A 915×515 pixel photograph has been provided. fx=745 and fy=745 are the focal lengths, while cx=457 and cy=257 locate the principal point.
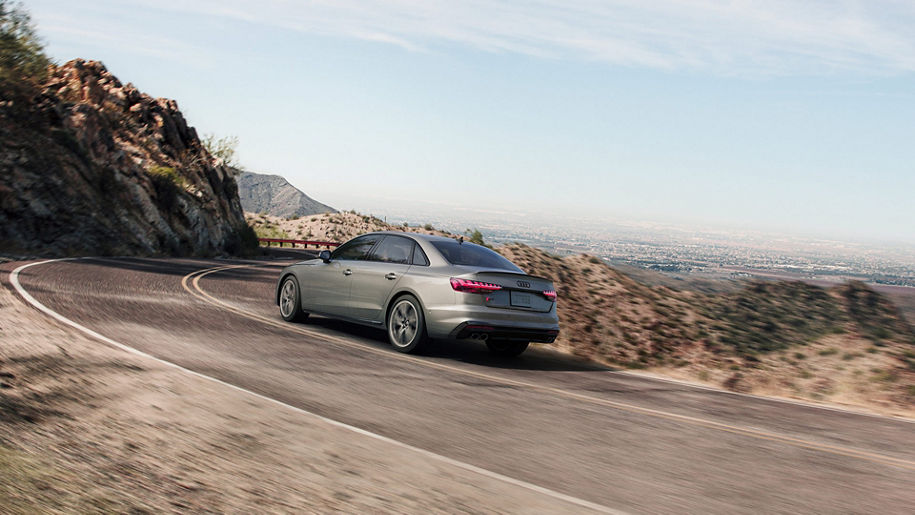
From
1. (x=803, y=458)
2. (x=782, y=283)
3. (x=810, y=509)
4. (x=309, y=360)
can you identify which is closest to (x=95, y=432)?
A: (x=309, y=360)

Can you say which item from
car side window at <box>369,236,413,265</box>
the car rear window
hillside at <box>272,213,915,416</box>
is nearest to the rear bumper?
the car rear window

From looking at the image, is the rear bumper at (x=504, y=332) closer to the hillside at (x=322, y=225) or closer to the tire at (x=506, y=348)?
the tire at (x=506, y=348)

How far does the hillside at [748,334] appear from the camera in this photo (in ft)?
30.8

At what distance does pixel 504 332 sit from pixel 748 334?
14.8 feet

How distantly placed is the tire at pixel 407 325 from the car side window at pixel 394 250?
0.62m

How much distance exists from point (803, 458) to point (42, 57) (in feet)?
119

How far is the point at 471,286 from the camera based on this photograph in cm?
917

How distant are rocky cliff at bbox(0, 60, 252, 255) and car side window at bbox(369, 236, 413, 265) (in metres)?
16.4

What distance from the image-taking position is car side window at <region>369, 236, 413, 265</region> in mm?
10188

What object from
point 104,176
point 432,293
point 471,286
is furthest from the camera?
point 104,176

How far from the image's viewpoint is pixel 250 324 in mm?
10945

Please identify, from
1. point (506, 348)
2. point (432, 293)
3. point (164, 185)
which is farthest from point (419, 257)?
point (164, 185)

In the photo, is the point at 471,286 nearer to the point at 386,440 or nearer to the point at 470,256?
the point at 470,256

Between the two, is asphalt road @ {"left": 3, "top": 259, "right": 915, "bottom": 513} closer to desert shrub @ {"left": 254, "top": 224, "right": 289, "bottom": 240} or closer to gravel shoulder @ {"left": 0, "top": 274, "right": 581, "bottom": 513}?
gravel shoulder @ {"left": 0, "top": 274, "right": 581, "bottom": 513}
